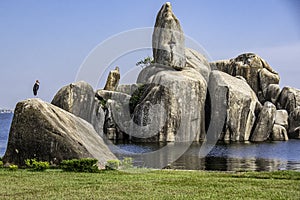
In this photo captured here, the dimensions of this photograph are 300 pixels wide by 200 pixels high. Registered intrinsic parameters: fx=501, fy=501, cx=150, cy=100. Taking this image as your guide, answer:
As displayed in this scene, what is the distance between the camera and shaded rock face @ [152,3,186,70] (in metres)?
52.9

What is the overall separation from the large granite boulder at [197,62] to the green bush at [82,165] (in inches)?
1413

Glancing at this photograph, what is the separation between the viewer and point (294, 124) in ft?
187

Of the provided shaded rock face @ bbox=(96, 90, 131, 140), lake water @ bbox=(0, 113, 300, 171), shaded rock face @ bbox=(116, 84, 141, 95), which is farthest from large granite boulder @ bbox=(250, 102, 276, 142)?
shaded rock face @ bbox=(96, 90, 131, 140)

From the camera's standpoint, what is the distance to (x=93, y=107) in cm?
4834

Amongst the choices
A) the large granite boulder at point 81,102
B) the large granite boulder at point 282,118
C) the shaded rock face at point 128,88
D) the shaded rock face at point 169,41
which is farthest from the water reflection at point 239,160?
the large granite boulder at point 282,118

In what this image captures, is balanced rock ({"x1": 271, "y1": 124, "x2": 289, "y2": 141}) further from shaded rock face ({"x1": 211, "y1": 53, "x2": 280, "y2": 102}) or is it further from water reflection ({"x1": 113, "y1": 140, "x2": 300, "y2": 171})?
water reflection ({"x1": 113, "y1": 140, "x2": 300, "y2": 171})

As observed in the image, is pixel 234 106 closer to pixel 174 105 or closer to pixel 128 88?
pixel 174 105

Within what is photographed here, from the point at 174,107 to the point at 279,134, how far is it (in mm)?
13108

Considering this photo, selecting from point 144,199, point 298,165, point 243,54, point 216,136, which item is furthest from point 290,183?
point 243,54

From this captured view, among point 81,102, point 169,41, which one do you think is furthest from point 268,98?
point 81,102

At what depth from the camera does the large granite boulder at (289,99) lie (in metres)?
59.2

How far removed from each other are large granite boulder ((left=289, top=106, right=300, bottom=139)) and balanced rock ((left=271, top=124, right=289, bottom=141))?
2199mm

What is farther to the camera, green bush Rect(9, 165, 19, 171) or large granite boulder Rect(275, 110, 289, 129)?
large granite boulder Rect(275, 110, 289, 129)

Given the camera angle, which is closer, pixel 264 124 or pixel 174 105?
pixel 174 105
